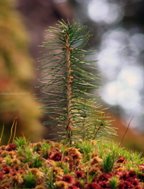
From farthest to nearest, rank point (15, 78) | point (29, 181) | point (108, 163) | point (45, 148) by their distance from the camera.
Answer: point (15, 78) → point (45, 148) → point (108, 163) → point (29, 181)

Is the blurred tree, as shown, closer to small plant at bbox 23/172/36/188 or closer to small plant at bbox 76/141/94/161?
small plant at bbox 76/141/94/161

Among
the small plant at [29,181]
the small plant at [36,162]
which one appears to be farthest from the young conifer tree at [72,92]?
the small plant at [29,181]

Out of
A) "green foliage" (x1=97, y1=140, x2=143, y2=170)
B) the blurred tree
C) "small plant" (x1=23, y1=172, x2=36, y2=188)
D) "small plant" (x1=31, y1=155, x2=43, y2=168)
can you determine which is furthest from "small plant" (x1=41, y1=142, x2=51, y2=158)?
the blurred tree

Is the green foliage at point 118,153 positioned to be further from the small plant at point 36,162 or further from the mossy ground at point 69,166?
the small plant at point 36,162

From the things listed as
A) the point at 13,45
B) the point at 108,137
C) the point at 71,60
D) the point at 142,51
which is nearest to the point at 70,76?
the point at 71,60

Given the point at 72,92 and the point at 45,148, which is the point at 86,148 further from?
the point at 72,92

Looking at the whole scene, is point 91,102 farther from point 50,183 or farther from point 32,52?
point 32,52

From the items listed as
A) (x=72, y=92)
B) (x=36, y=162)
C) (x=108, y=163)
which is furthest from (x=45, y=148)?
(x=72, y=92)
